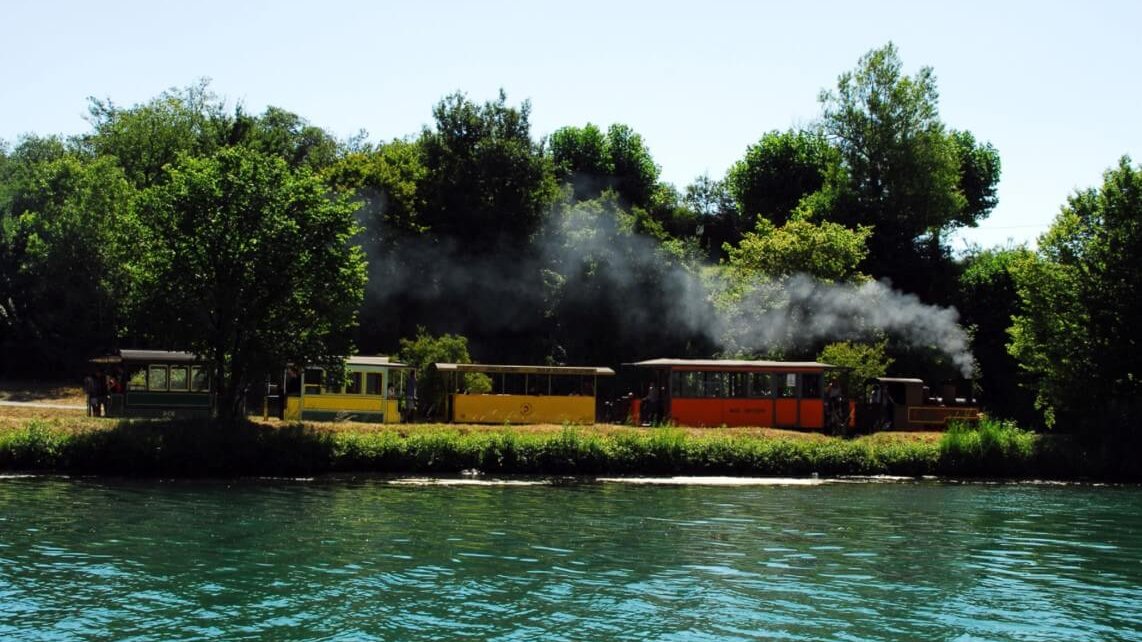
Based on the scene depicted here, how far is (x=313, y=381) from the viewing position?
46656mm

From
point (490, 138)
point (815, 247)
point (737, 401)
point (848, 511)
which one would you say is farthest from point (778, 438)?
point (490, 138)

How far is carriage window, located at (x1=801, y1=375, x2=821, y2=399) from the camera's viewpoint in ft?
164

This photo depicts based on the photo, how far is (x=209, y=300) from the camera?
41969 mm

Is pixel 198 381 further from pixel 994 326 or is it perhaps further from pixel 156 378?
pixel 994 326

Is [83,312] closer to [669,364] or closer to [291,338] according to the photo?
[291,338]

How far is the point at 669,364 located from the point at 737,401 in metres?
3.32

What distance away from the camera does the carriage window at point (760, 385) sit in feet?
164

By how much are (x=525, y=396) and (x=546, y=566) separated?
25.9 meters

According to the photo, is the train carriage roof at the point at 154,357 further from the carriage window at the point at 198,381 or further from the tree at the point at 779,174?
the tree at the point at 779,174

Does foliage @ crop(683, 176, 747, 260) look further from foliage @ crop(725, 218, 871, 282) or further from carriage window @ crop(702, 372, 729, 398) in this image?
carriage window @ crop(702, 372, 729, 398)

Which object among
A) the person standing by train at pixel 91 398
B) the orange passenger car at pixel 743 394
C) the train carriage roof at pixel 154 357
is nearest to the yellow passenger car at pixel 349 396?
the train carriage roof at pixel 154 357

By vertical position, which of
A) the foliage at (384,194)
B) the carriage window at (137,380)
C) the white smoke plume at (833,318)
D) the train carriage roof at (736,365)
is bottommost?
the carriage window at (137,380)

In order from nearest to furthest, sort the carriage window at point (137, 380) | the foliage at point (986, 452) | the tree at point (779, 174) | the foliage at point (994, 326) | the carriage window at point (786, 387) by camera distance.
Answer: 1. the foliage at point (986, 452)
2. the carriage window at point (137, 380)
3. the carriage window at point (786, 387)
4. the foliage at point (994, 326)
5. the tree at point (779, 174)

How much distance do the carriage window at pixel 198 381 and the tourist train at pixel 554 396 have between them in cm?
4
